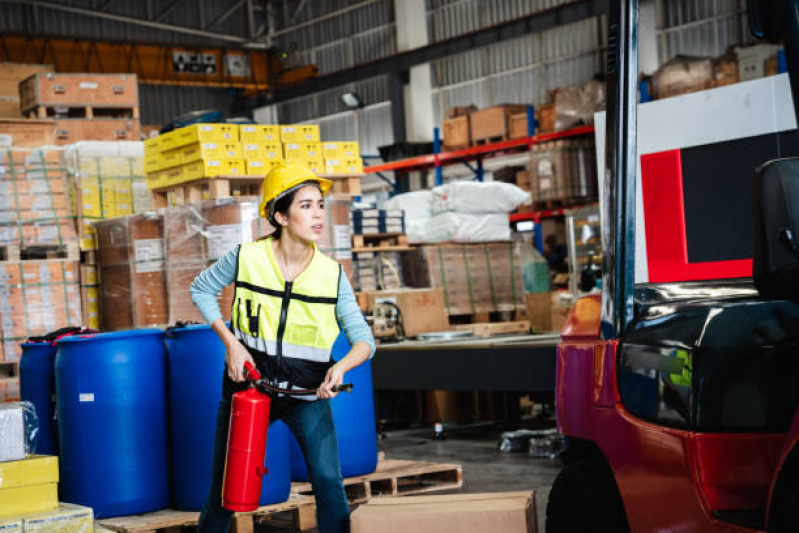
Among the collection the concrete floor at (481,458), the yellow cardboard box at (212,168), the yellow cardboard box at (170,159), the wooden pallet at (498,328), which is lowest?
the concrete floor at (481,458)

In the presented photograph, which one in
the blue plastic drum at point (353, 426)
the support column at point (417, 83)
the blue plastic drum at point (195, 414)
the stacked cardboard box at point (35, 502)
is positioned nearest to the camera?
the stacked cardboard box at point (35, 502)

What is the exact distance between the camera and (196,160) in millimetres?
7434

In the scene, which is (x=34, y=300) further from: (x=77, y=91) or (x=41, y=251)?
(x=77, y=91)

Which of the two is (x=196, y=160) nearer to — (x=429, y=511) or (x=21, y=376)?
(x=21, y=376)

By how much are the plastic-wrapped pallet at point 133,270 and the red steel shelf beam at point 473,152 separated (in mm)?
8488

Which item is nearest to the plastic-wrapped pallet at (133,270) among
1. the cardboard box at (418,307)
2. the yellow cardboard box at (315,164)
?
the yellow cardboard box at (315,164)

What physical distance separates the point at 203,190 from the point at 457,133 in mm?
10365

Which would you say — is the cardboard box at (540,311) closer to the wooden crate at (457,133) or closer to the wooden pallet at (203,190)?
the wooden pallet at (203,190)

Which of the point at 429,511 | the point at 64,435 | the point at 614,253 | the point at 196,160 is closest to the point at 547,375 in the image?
the point at 196,160

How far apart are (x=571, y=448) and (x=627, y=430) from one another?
496mm

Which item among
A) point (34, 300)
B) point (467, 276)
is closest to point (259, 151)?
point (34, 300)

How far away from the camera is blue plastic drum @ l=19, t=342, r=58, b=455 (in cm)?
533

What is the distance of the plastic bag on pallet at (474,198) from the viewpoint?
12766 millimetres

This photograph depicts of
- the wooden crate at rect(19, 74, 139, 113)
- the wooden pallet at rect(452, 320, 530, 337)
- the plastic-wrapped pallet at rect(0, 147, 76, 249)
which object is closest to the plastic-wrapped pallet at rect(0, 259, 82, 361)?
the plastic-wrapped pallet at rect(0, 147, 76, 249)
